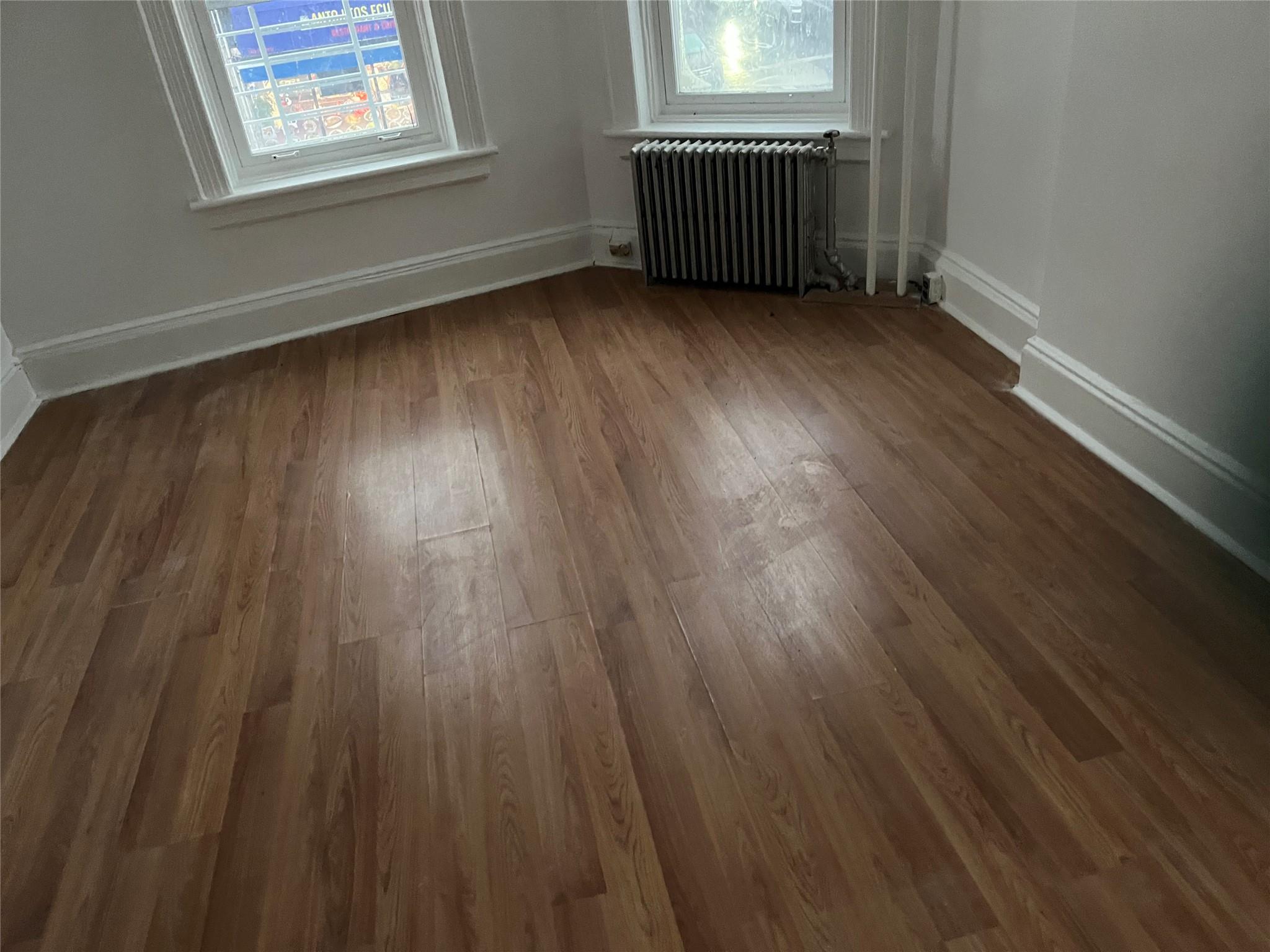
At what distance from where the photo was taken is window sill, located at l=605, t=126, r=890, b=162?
338cm

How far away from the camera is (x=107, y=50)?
3164mm

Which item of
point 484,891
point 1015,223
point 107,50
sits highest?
point 107,50

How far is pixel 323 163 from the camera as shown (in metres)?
3.67

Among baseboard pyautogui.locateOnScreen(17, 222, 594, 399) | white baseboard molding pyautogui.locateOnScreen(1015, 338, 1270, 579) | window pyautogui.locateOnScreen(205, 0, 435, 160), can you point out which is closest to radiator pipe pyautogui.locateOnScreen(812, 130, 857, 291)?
white baseboard molding pyautogui.locateOnScreen(1015, 338, 1270, 579)

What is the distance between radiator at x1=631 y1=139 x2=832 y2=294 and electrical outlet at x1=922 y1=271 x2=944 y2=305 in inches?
17.9

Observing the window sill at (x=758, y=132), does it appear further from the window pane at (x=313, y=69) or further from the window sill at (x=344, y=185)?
the window pane at (x=313, y=69)

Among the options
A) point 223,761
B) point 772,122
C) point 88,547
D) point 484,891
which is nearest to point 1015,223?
point 772,122

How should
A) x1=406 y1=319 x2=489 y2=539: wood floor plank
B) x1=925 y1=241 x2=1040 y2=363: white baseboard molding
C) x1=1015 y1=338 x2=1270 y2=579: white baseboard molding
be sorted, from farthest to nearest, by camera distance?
x1=925 y1=241 x2=1040 y2=363: white baseboard molding, x1=406 y1=319 x2=489 y2=539: wood floor plank, x1=1015 y1=338 x2=1270 y2=579: white baseboard molding

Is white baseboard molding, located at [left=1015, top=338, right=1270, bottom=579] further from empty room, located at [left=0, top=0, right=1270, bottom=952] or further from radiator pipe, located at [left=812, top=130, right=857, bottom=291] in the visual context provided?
radiator pipe, located at [left=812, top=130, right=857, bottom=291]

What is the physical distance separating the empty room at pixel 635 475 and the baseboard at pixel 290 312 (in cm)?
2

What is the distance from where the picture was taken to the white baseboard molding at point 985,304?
2.89m

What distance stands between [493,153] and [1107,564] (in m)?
2.86

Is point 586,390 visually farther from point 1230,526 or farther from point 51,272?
point 51,272

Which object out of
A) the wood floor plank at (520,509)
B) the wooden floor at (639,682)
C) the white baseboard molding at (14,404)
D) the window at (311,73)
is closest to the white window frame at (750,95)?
the window at (311,73)
